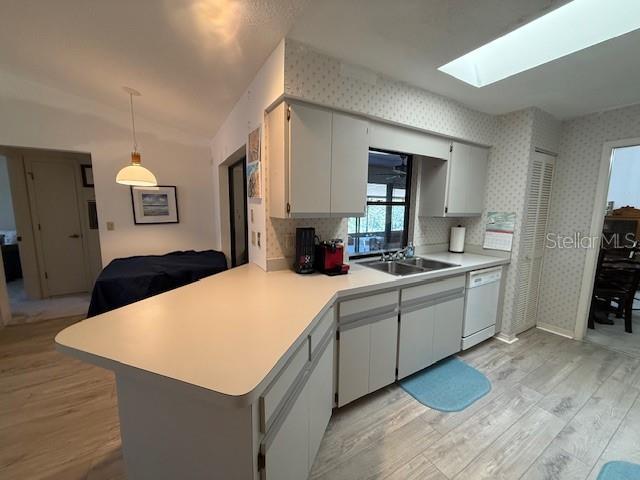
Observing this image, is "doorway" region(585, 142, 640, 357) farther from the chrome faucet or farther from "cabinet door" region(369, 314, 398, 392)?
"cabinet door" region(369, 314, 398, 392)

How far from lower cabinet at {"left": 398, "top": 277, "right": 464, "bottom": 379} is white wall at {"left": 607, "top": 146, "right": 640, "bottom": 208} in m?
4.75

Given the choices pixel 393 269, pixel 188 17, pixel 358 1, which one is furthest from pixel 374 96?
pixel 393 269

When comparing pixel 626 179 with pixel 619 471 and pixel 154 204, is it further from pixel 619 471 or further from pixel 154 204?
pixel 154 204

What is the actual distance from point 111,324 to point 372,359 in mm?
1527

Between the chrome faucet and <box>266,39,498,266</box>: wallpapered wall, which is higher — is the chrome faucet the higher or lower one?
the lower one

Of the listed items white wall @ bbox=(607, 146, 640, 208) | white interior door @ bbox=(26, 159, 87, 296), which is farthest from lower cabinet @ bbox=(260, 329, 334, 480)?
white wall @ bbox=(607, 146, 640, 208)

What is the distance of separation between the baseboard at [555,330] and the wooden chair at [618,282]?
493 mm

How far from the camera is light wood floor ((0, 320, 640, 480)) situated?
143 cm

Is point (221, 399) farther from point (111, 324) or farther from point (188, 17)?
point (188, 17)

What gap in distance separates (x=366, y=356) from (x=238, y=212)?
94.7 inches

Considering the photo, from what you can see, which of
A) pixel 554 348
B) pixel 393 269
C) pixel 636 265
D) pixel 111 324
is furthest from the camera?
pixel 636 265

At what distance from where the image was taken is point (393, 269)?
8.06 feet

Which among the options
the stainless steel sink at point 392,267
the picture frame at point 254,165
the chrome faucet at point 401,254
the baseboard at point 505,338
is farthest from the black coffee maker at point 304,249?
the baseboard at point 505,338

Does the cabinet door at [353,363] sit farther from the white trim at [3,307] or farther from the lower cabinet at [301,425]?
the white trim at [3,307]
